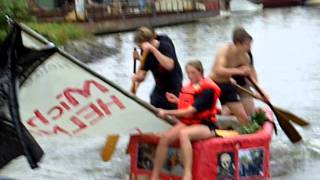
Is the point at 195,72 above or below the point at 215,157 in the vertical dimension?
above

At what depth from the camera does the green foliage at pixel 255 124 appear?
27.5ft

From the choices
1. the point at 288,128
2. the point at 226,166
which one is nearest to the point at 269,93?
the point at 288,128

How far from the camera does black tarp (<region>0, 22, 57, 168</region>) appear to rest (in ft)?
21.5

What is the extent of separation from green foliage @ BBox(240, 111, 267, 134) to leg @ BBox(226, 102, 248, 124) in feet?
0.43

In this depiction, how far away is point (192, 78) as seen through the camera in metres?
7.66

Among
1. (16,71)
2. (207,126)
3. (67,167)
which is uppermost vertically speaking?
(16,71)

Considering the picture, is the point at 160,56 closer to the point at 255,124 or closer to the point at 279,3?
the point at 255,124

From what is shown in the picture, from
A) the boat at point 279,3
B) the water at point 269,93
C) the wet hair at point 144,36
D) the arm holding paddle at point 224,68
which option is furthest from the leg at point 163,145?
the boat at point 279,3

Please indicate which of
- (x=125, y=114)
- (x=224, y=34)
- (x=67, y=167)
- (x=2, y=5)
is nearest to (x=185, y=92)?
(x=125, y=114)

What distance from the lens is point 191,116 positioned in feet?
25.0

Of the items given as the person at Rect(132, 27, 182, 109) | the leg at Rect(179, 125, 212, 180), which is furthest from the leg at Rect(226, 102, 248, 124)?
the leg at Rect(179, 125, 212, 180)

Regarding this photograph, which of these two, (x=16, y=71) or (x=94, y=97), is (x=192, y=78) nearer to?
(x=94, y=97)

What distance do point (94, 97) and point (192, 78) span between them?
3.12 feet

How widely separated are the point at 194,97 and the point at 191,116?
0.59 ft
